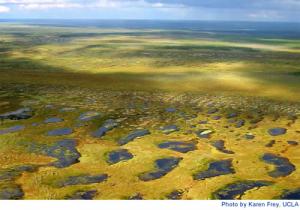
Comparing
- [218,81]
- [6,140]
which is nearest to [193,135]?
[6,140]

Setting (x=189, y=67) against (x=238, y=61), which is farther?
(x=238, y=61)

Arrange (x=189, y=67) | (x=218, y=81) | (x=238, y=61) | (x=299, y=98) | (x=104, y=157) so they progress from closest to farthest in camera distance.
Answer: (x=104, y=157) → (x=299, y=98) → (x=218, y=81) → (x=189, y=67) → (x=238, y=61)

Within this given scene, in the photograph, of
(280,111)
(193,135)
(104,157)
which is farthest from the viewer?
(280,111)

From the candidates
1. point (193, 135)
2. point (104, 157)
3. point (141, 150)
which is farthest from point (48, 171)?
point (193, 135)

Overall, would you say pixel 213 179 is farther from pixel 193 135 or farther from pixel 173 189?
pixel 193 135

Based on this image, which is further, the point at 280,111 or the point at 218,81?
the point at 218,81

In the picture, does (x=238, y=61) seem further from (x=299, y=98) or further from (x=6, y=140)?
(x=6, y=140)
